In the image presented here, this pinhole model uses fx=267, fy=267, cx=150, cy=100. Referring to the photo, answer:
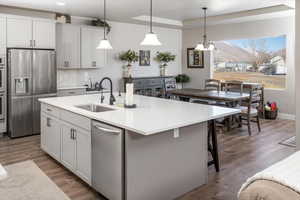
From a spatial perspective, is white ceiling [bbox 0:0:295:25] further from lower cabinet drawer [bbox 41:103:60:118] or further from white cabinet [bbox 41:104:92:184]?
white cabinet [bbox 41:104:92:184]

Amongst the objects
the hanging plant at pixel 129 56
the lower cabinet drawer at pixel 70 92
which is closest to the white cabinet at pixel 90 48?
the lower cabinet drawer at pixel 70 92

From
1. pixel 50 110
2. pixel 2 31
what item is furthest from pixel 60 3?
pixel 50 110

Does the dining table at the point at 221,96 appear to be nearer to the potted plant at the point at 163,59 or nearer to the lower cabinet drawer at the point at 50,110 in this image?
the potted plant at the point at 163,59

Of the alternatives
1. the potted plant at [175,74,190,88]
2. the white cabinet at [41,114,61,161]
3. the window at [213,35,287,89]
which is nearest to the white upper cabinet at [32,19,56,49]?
the white cabinet at [41,114,61,161]

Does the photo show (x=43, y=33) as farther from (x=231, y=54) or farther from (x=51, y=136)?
(x=231, y=54)

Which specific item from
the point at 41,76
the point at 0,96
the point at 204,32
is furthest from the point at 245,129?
the point at 0,96

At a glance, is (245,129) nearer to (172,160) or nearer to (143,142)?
(172,160)

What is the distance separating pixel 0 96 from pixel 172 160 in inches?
151

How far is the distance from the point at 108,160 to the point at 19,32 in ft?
12.3

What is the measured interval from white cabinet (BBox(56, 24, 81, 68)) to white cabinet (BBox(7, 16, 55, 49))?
0.27 m

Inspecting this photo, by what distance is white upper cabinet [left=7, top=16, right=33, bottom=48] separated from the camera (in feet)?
16.3

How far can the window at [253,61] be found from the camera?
6836 mm

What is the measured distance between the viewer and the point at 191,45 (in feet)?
28.1

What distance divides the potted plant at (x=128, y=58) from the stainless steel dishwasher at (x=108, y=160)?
14.8 feet
